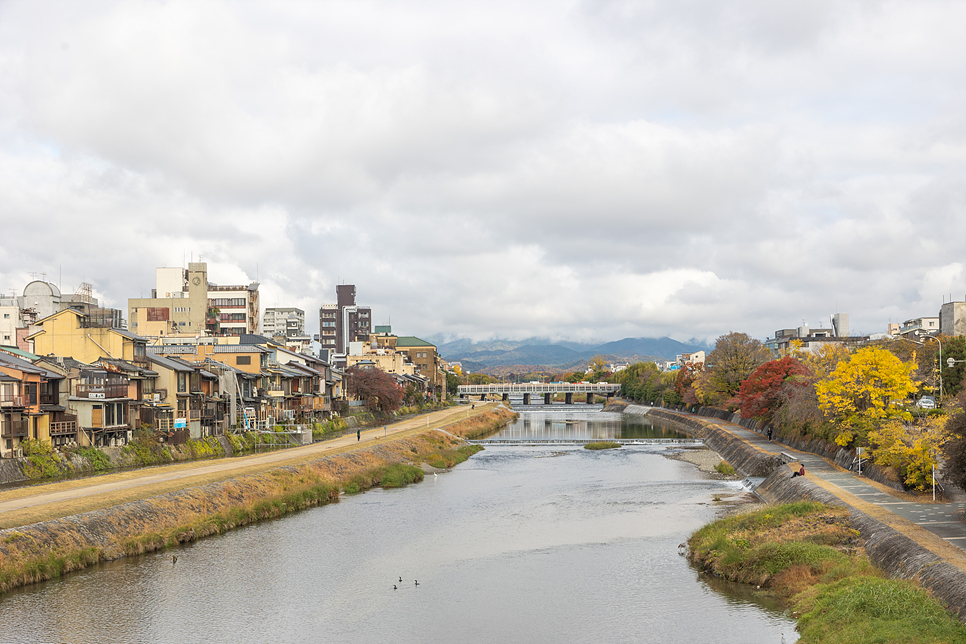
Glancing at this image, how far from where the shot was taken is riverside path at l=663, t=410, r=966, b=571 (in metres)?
24.8

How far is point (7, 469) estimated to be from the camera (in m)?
44.4

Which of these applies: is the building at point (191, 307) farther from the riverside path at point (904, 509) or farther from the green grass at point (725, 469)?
the riverside path at point (904, 509)

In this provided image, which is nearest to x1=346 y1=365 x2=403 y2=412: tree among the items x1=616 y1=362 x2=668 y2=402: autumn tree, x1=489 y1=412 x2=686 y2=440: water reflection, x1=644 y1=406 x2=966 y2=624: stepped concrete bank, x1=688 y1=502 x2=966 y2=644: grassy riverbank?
x1=489 y1=412 x2=686 y2=440: water reflection

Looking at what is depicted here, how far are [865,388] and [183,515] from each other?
124 ft

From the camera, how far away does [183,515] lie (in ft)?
120

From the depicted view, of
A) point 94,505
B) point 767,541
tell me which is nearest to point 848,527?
point 767,541

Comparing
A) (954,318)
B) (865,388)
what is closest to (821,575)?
(865,388)

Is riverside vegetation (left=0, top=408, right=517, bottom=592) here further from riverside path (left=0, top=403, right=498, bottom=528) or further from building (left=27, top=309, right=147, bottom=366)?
building (left=27, top=309, right=147, bottom=366)

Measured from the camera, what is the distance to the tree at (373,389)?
370ft

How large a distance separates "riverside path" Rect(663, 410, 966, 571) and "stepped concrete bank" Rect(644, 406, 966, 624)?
1.24 ft

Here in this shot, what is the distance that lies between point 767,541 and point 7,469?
3931 cm

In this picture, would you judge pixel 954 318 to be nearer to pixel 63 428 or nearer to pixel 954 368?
pixel 954 368

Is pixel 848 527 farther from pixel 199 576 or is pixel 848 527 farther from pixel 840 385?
pixel 199 576

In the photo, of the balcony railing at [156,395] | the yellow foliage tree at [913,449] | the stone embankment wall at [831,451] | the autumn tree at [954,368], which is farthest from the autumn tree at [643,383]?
the yellow foliage tree at [913,449]
